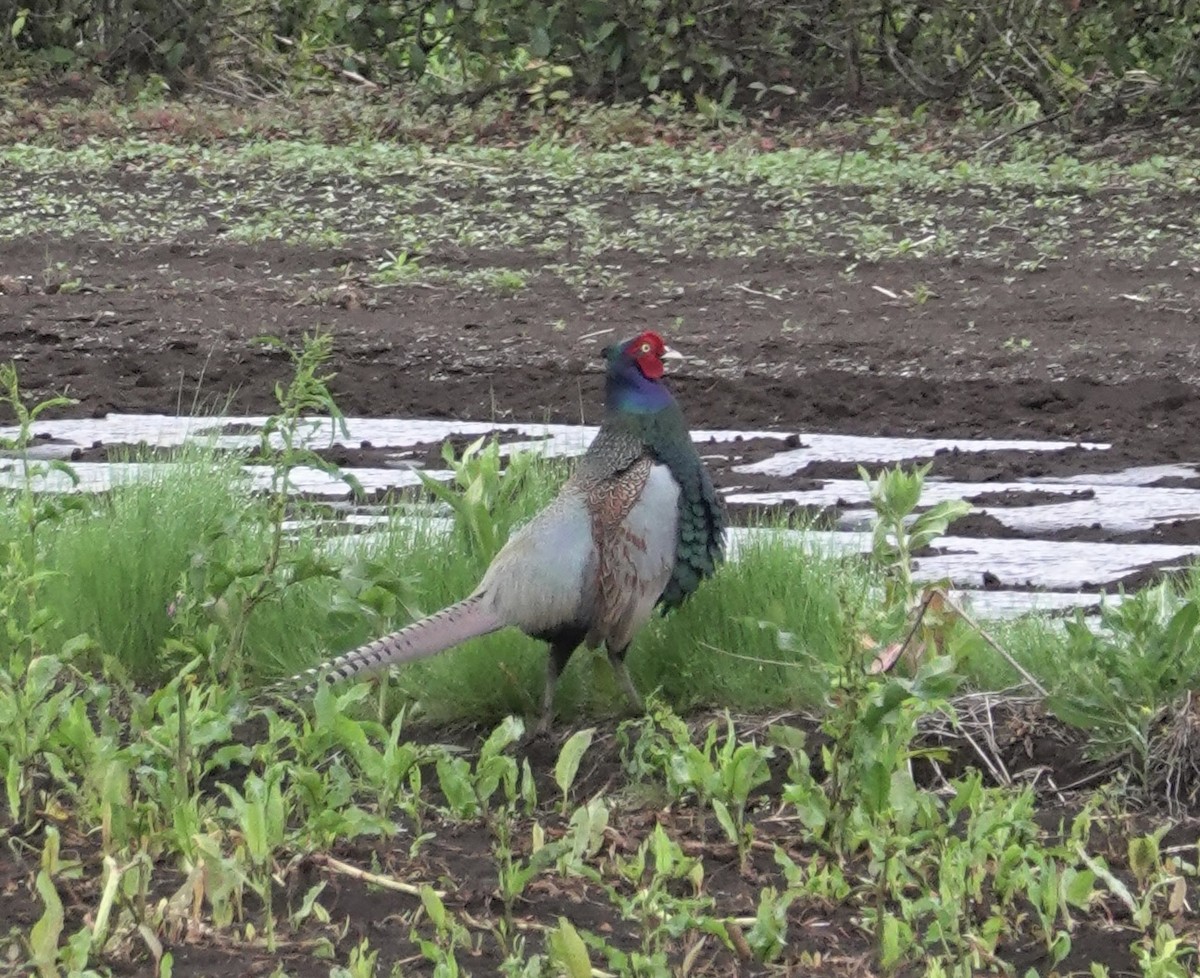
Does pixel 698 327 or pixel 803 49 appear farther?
pixel 803 49

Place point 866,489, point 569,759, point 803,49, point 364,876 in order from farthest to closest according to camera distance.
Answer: point 803,49
point 866,489
point 569,759
point 364,876

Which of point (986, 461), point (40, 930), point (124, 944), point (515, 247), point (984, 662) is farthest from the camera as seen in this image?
point (515, 247)

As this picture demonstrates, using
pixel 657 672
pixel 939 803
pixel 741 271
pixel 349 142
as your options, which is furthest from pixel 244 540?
pixel 349 142

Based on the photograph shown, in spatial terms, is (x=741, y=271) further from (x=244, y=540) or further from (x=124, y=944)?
(x=124, y=944)

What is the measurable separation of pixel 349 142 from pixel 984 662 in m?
10.9

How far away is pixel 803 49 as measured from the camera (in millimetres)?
15531

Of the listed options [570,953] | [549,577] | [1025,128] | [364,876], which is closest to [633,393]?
[549,577]

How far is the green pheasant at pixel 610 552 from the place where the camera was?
4.24 meters

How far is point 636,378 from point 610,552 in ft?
1.25

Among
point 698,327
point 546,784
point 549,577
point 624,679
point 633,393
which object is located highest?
point 633,393

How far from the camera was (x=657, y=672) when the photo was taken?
458cm

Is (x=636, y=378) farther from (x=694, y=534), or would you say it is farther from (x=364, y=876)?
(x=364, y=876)

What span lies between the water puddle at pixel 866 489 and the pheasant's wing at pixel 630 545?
17.1 inches

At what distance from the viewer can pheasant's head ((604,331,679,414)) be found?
4.42 metres
